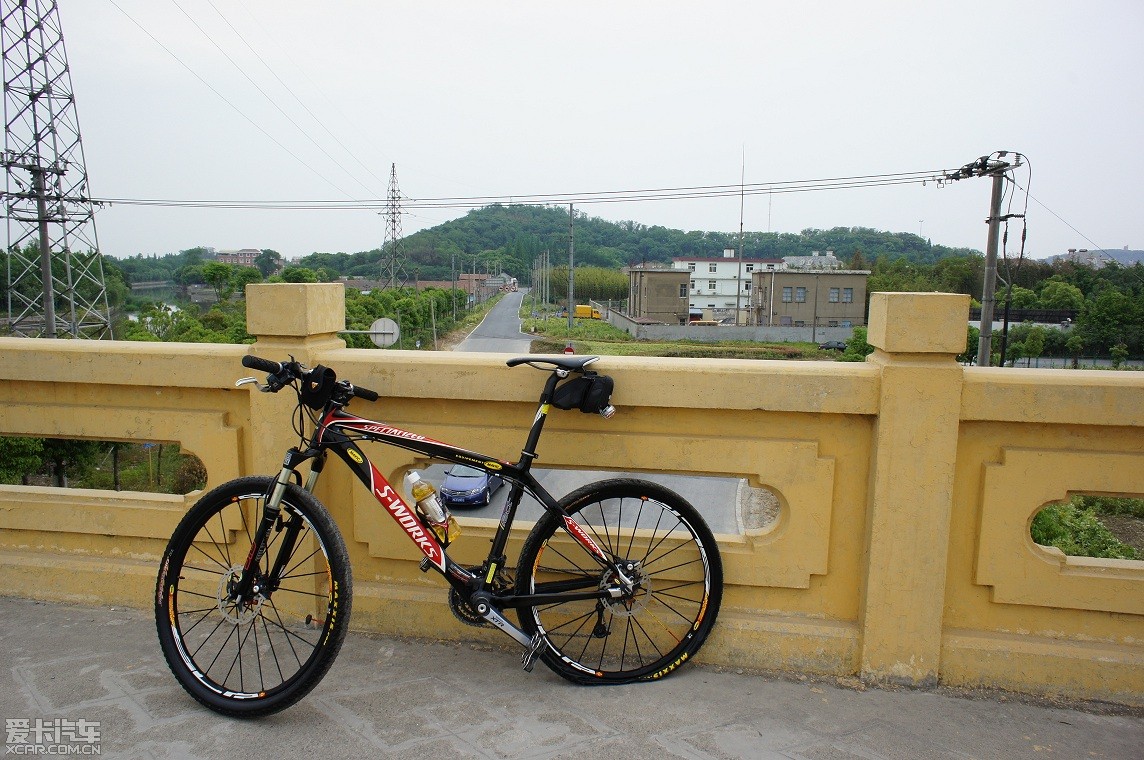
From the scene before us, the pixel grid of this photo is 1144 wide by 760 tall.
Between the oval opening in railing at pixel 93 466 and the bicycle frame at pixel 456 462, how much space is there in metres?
16.0

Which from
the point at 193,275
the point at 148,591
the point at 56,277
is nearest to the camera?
the point at 148,591

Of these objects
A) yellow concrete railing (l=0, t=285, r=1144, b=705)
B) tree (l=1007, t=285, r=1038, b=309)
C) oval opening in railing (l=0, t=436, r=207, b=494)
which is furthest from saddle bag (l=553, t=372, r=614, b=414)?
tree (l=1007, t=285, r=1038, b=309)

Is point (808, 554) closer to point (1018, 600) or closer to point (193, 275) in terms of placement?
point (1018, 600)

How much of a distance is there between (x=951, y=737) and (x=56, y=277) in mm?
35150

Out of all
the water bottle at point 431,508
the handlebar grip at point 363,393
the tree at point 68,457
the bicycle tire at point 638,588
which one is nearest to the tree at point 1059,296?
the bicycle tire at point 638,588

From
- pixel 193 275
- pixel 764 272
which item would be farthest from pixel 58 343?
pixel 193 275

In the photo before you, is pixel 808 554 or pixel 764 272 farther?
pixel 764 272

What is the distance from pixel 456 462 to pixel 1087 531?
14931 mm

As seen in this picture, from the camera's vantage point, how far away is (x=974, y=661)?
3301 millimetres

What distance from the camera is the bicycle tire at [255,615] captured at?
288 cm

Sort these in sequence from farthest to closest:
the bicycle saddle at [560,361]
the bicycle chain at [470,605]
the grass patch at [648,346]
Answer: the grass patch at [648,346] < the bicycle saddle at [560,361] < the bicycle chain at [470,605]

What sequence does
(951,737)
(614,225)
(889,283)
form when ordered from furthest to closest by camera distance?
(614,225), (889,283), (951,737)

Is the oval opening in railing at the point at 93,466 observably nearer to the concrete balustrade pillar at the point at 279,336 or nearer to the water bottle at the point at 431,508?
the concrete balustrade pillar at the point at 279,336

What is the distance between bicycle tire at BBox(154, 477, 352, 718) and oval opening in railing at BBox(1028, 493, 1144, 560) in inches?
400
